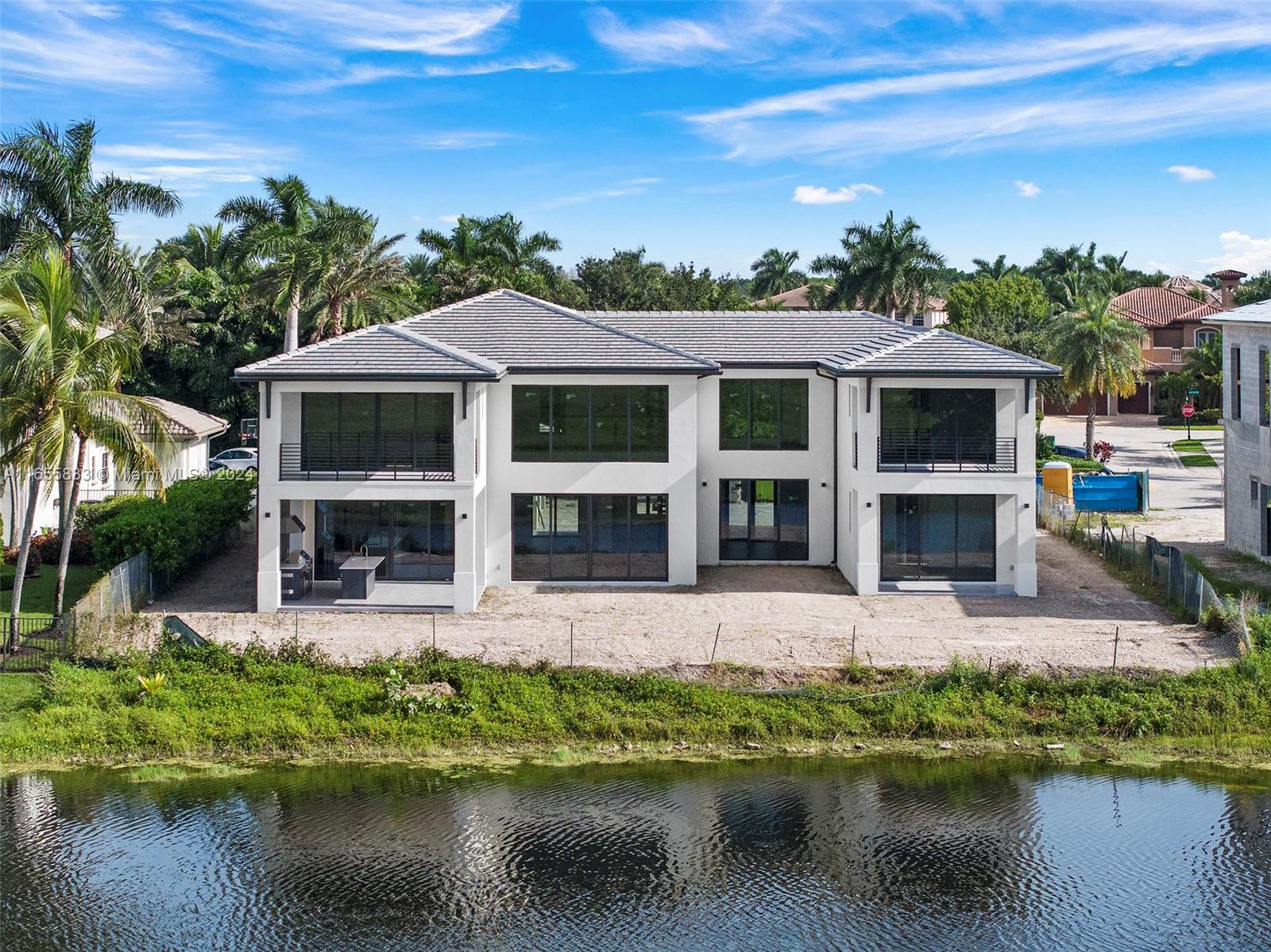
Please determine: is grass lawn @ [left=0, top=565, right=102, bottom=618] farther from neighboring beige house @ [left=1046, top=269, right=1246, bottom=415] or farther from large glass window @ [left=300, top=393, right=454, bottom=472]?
neighboring beige house @ [left=1046, top=269, right=1246, bottom=415]

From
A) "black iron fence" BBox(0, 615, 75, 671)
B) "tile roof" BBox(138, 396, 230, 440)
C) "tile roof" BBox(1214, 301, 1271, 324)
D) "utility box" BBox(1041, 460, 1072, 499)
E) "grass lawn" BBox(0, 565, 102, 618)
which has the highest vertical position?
"tile roof" BBox(1214, 301, 1271, 324)

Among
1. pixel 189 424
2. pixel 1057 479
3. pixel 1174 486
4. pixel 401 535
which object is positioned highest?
pixel 189 424

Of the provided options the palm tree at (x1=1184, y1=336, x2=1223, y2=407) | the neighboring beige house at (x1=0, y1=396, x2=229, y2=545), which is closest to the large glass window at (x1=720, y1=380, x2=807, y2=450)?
the neighboring beige house at (x1=0, y1=396, x2=229, y2=545)

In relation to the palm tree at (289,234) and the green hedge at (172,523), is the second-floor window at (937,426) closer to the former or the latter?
the green hedge at (172,523)

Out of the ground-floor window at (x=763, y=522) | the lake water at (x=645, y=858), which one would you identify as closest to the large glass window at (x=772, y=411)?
the ground-floor window at (x=763, y=522)

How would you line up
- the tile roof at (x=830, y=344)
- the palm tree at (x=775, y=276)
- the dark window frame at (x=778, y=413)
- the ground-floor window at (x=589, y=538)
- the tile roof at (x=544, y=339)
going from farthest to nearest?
the palm tree at (x=775, y=276)
the dark window frame at (x=778, y=413)
the ground-floor window at (x=589, y=538)
the tile roof at (x=544, y=339)
the tile roof at (x=830, y=344)

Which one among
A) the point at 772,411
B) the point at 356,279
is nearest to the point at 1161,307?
the point at 356,279

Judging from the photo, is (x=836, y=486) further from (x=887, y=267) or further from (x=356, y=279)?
(x=887, y=267)
